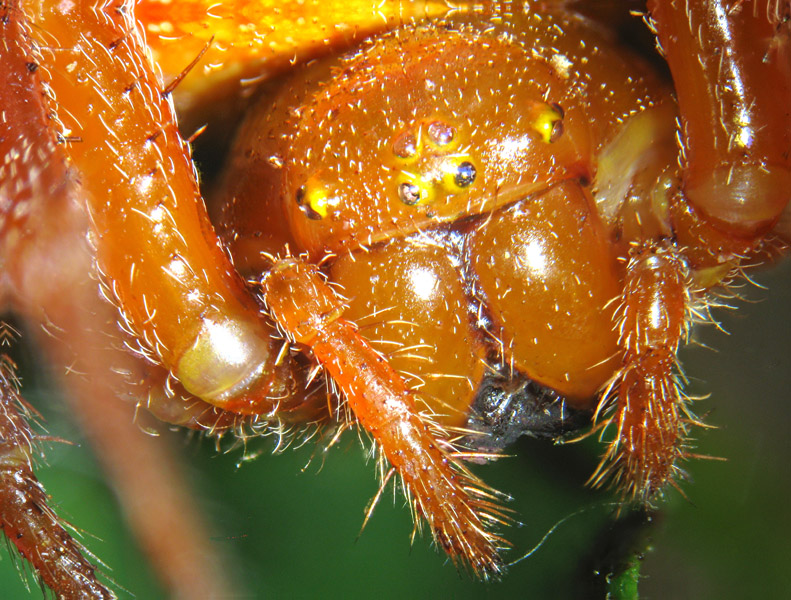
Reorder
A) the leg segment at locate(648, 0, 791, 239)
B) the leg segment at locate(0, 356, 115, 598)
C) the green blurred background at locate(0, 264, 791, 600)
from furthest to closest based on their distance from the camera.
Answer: the green blurred background at locate(0, 264, 791, 600), the leg segment at locate(0, 356, 115, 598), the leg segment at locate(648, 0, 791, 239)

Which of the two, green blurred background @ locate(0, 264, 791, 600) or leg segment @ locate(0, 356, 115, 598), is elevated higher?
leg segment @ locate(0, 356, 115, 598)

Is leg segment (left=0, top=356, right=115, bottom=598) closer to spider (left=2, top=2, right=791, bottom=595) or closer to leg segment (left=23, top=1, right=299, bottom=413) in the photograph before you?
spider (left=2, top=2, right=791, bottom=595)

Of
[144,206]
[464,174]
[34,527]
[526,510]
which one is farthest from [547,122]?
[34,527]

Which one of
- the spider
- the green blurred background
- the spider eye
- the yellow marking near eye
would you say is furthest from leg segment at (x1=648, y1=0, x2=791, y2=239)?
the green blurred background

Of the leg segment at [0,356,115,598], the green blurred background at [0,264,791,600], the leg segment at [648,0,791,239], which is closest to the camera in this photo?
the leg segment at [648,0,791,239]

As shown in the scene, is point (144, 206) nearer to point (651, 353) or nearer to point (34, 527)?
point (34, 527)

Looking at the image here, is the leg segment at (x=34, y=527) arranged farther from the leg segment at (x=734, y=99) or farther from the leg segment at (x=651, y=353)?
the leg segment at (x=734, y=99)

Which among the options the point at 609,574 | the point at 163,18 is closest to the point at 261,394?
the point at 163,18

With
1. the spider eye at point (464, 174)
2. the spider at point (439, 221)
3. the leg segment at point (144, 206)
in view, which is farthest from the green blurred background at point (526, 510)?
the spider eye at point (464, 174)
